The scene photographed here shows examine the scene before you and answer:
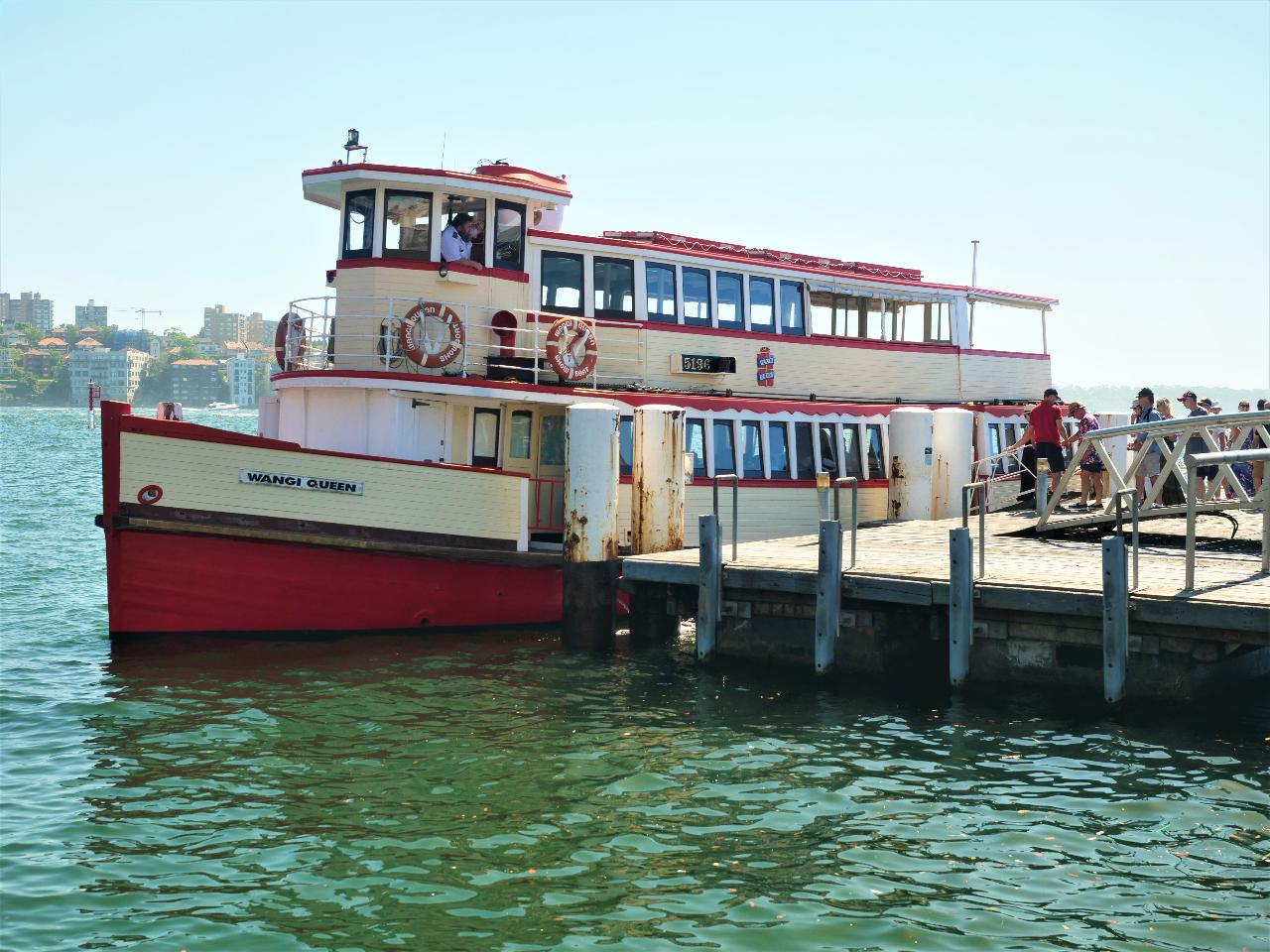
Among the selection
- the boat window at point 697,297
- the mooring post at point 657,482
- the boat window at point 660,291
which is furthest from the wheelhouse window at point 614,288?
the mooring post at point 657,482

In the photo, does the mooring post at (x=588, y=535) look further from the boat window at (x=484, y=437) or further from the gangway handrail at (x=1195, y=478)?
the gangway handrail at (x=1195, y=478)

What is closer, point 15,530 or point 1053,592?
point 1053,592

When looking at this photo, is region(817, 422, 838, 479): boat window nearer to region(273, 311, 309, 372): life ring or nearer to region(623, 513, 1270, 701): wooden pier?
region(623, 513, 1270, 701): wooden pier

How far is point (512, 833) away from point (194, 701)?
17.7 feet

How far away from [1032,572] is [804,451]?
744 centimetres

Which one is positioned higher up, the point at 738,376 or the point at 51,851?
the point at 738,376

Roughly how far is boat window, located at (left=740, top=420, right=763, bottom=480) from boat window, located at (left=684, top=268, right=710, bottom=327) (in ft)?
6.24

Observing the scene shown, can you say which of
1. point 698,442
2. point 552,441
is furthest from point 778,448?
point 552,441

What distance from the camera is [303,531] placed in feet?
52.3

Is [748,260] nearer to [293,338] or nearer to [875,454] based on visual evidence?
[875,454]

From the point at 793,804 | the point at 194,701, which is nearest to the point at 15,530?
the point at 194,701

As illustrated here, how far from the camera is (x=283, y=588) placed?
52.7ft

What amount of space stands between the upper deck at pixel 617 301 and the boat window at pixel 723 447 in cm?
82

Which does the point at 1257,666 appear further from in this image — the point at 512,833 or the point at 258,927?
the point at 258,927
